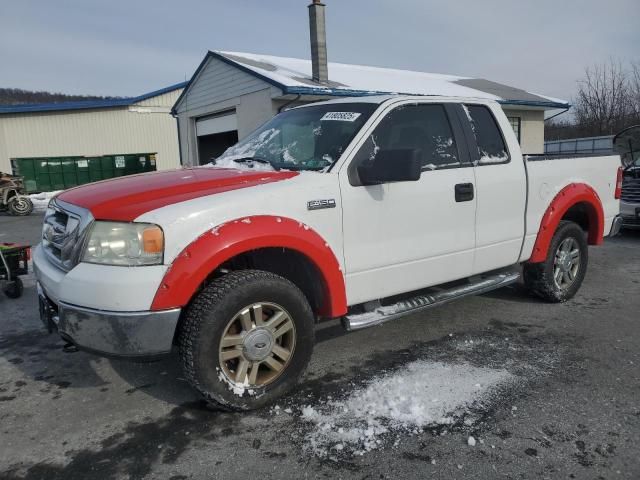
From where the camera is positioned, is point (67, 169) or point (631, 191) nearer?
point (631, 191)

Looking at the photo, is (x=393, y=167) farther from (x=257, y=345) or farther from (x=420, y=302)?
(x=257, y=345)

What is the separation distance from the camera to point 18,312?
520 centimetres

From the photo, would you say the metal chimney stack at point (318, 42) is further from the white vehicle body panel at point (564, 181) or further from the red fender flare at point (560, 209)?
the red fender flare at point (560, 209)

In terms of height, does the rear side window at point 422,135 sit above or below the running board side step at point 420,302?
above

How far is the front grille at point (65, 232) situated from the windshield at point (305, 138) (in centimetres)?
121

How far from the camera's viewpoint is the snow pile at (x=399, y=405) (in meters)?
2.73

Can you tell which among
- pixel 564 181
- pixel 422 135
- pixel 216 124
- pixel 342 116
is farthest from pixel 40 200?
pixel 564 181

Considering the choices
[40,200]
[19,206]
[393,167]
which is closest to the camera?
[393,167]

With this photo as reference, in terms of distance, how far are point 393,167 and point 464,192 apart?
100 cm

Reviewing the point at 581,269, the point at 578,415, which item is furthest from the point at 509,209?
the point at 578,415

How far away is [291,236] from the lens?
3.02 meters

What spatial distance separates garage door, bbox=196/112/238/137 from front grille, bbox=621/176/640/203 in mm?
11505

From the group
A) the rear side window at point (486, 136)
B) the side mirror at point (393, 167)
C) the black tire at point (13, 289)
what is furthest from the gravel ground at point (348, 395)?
the rear side window at point (486, 136)

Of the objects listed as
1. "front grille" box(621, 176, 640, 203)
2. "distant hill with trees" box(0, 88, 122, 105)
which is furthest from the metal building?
"distant hill with trees" box(0, 88, 122, 105)
